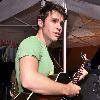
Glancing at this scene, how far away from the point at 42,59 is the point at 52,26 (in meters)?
0.28

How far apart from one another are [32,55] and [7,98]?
197 inches

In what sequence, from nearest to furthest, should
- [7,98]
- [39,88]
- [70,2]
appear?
[39,88], [70,2], [7,98]

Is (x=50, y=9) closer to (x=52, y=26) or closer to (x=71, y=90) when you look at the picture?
(x=52, y=26)

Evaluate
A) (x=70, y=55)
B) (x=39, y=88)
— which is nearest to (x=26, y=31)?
(x=70, y=55)

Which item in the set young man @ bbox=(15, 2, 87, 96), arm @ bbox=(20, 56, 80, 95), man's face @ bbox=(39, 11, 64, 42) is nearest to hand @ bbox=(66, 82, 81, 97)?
young man @ bbox=(15, 2, 87, 96)

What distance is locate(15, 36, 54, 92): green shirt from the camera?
189cm

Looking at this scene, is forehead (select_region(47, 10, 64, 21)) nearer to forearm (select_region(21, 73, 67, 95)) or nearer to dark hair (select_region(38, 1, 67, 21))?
dark hair (select_region(38, 1, 67, 21))

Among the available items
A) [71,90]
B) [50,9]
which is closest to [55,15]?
[50,9]

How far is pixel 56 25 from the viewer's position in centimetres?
215

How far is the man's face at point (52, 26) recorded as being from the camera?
7.04 ft

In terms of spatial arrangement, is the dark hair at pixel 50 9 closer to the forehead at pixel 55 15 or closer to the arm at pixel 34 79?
the forehead at pixel 55 15

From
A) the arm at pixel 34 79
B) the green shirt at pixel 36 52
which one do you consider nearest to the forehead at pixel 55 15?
the green shirt at pixel 36 52

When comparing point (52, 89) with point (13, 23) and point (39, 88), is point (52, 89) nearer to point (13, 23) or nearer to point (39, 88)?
point (39, 88)

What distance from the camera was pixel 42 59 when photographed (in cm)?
199
